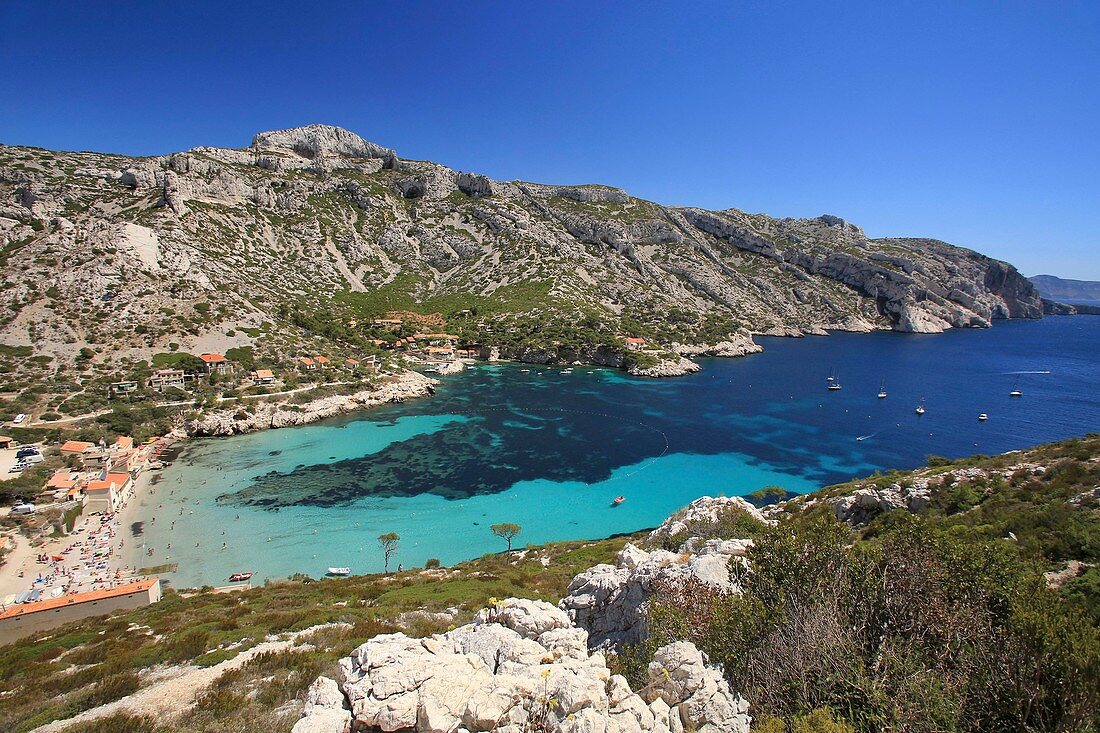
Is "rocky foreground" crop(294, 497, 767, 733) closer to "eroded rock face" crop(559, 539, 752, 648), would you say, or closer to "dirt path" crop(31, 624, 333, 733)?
"eroded rock face" crop(559, 539, 752, 648)

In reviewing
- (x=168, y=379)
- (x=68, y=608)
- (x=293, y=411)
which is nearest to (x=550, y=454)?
(x=293, y=411)

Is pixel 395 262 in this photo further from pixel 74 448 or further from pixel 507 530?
pixel 507 530

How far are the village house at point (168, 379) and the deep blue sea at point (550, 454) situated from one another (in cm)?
999

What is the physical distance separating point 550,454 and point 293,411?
30667mm

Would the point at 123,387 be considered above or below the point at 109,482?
above

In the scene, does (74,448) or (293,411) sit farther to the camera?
(293,411)

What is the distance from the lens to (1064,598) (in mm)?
8273

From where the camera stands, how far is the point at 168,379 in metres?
49.1

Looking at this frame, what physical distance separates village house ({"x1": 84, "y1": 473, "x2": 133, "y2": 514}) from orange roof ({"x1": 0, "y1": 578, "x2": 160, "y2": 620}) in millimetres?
13613

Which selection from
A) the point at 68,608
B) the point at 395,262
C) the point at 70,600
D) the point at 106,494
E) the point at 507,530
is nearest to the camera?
the point at 68,608

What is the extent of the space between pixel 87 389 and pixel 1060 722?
215 feet

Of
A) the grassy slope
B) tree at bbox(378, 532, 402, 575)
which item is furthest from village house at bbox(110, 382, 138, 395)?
the grassy slope

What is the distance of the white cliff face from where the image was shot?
6348 mm

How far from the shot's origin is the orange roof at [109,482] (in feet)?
97.0
